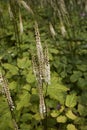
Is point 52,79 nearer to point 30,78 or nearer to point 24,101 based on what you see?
point 30,78

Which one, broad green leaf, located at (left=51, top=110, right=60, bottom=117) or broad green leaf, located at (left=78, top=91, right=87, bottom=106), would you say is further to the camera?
broad green leaf, located at (left=78, top=91, right=87, bottom=106)

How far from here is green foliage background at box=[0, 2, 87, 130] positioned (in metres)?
2.18

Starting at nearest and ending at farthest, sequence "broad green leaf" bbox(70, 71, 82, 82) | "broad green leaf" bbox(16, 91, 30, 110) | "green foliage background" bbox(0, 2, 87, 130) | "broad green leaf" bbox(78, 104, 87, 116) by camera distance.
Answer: "broad green leaf" bbox(16, 91, 30, 110), "green foliage background" bbox(0, 2, 87, 130), "broad green leaf" bbox(78, 104, 87, 116), "broad green leaf" bbox(70, 71, 82, 82)

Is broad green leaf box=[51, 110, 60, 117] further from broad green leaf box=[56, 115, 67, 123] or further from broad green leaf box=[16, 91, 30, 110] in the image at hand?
broad green leaf box=[16, 91, 30, 110]

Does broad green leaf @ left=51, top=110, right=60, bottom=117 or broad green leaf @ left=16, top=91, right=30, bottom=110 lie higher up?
broad green leaf @ left=16, top=91, right=30, bottom=110

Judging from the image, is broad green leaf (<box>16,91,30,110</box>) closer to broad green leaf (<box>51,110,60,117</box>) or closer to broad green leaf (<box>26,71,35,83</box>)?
broad green leaf (<box>26,71,35,83</box>)

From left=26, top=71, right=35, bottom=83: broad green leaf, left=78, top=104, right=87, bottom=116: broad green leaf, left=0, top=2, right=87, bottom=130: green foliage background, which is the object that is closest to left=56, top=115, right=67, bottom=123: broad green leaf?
left=0, top=2, right=87, bottom=130: green foliage background

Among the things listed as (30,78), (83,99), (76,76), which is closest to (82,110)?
(83,99)

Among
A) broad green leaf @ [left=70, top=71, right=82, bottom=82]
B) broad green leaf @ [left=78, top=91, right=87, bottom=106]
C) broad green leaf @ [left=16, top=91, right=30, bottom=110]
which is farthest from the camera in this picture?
broad green leaf @ [left=70, top=71, right=82, bottom=82]

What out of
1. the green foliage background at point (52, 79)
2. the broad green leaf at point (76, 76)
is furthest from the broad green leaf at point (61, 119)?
the broad green leaf at point (76, 76)

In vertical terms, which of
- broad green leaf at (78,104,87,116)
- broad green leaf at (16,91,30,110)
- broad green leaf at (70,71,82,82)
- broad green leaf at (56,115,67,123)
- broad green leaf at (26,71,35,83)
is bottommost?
broad green leaf at (78,104,87,116)

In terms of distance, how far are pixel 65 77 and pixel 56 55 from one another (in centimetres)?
41

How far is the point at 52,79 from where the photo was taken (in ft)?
7.39

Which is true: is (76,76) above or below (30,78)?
below
